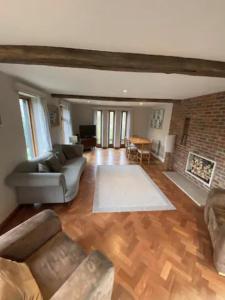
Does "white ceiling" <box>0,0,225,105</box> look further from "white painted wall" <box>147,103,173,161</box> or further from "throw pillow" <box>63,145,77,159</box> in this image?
"white painted wall" <box>147,103,173,161</box>

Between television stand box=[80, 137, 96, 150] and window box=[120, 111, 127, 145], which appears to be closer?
television stand box=[80, 137, 96, 150]

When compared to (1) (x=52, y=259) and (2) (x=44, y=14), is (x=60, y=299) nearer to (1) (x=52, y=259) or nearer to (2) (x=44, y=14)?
(1) (x=52, y=259)

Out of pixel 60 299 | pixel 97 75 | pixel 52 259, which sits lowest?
pixel 52 259

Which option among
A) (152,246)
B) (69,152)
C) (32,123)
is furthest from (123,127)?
(152,246)

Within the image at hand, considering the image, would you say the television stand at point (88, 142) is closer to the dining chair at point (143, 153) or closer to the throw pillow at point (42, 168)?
the dining chair at point (143, 153)

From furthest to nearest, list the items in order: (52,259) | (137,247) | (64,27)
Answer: (137,247) → (52,259) → (64,27)

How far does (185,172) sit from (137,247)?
2798 mm

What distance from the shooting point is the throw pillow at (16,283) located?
782mm

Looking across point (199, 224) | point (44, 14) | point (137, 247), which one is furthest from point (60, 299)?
point (199, 224)

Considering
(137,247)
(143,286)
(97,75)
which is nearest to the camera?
(143,286)

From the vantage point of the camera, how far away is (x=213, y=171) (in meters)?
2.98

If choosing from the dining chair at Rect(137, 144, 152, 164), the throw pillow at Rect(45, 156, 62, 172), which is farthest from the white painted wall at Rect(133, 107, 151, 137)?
the throw pillow at Rect(45, 156, 62, 172)

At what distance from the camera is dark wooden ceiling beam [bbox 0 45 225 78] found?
1.34 metres

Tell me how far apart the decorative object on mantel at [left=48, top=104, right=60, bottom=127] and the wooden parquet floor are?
7.72ft
